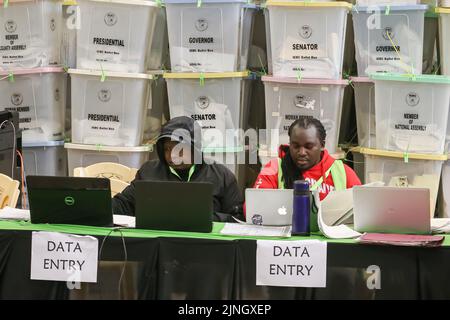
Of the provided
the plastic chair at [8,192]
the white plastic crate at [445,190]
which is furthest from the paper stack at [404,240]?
the white plastic crate at [445,190]

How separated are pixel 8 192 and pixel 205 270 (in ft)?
4.99

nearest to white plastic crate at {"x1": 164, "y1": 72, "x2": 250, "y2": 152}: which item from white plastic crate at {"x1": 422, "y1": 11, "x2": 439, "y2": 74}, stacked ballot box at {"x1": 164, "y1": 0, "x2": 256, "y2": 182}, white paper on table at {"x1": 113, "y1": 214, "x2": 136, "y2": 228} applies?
stacked ballot box at {"x1": 164, "y1": 0, "x2": 256, "y2": 182}

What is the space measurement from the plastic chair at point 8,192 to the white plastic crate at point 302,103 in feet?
5.58

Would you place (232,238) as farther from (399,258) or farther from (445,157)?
(445,157)

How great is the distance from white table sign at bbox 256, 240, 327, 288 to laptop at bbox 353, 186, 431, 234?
27 cm

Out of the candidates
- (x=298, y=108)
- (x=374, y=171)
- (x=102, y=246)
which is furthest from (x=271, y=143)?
(x=102, y=246)

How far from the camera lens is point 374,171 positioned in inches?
207

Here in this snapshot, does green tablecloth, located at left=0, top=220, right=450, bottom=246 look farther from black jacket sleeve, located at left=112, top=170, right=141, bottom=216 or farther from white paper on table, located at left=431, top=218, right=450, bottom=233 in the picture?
black jacket sleeve, located at left=112, top=170, right=141, bottom=216

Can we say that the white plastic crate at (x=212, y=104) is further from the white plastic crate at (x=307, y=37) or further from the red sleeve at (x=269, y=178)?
the red sleeve at (x=269, y=178)

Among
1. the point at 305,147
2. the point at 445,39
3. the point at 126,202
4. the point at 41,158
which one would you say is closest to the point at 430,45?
the point at 445,39

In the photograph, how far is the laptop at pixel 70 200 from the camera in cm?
340

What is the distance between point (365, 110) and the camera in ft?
17.7

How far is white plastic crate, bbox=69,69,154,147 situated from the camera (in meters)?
5.40

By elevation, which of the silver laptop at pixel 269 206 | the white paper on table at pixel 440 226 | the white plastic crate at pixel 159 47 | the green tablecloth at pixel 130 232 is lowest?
the green tablecloth at pixel 130 232
